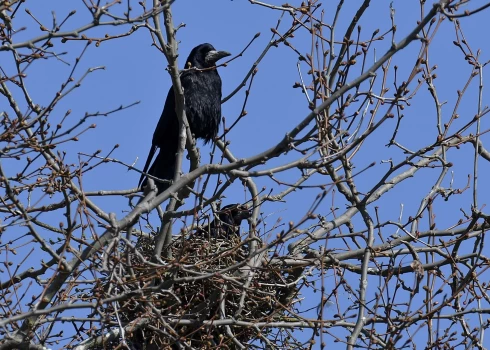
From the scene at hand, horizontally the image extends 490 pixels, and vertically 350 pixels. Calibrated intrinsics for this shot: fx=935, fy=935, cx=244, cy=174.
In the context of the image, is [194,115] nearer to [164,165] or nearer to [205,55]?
[164,165]

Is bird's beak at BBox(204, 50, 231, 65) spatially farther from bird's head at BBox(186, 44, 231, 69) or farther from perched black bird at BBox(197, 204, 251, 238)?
perched black bird at BBox(197, 204, 251, 238)

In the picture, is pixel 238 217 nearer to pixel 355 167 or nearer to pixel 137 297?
pixel 355 167

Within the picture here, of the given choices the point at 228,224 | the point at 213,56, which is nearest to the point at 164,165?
the point at 213,56

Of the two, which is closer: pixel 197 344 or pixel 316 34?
pixel 316 34

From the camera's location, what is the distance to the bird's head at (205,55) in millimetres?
9781

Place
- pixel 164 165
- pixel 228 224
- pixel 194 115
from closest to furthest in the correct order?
1. pixel 228 224
2. pixel 164 165
3. pixel 194 115

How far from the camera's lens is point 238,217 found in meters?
8.24

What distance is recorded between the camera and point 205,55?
984cm

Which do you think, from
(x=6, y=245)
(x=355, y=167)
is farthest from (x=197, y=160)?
(x=6, y=245)

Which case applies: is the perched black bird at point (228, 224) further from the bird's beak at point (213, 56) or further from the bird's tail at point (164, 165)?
the bird's beak at point (213, 56)

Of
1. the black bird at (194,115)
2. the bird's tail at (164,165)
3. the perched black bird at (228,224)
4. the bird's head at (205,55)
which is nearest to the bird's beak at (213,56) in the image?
the bird's head at (205,55)

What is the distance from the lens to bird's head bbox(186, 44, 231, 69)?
32.1ft

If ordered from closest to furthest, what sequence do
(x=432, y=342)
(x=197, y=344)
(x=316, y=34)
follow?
(x=432, y=342) → (x=316, y=34) → (x=197, y=344)

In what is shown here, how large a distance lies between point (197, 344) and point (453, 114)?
238 cm
